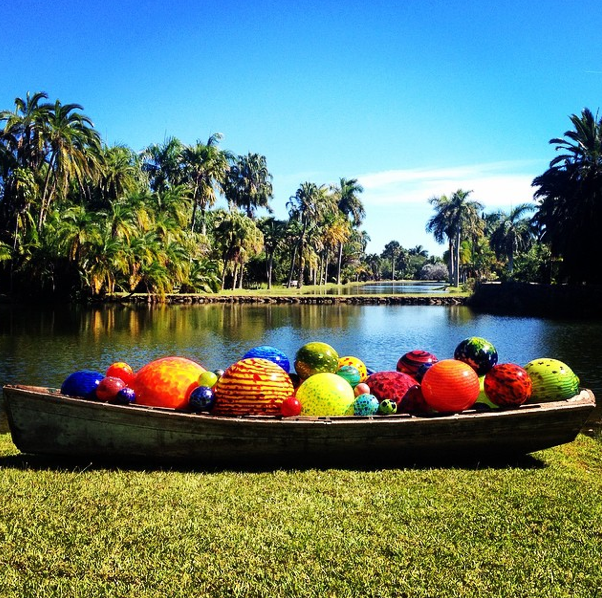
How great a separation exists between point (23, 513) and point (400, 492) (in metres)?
3.73

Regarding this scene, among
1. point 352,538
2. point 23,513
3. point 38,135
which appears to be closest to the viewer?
point 352,538

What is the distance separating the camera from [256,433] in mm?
6605

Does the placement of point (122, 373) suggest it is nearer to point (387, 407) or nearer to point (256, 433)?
point (256, 433)

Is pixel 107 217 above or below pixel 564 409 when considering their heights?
above

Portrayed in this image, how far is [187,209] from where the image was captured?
204 feet

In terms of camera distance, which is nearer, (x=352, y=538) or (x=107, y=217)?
(x=352, y=538)

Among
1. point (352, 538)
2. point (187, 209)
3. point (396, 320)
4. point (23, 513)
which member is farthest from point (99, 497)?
point (187, 209)

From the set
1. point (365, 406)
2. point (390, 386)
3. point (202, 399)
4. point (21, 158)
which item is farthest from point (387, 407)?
point (21, 158)

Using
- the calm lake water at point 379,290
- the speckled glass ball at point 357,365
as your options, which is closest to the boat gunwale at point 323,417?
the speckled glass ball at point 357,365

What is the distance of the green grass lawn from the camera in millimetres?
4094

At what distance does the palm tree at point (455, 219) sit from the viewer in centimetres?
7694

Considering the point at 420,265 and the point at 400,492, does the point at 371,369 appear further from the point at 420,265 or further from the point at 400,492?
the point at 420,265

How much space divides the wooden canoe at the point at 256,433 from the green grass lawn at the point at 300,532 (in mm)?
231

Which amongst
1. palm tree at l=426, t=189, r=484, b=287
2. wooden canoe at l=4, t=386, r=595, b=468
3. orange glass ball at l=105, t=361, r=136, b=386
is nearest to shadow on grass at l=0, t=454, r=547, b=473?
wooden canoe at l=4, t=386, r=595, b=468
